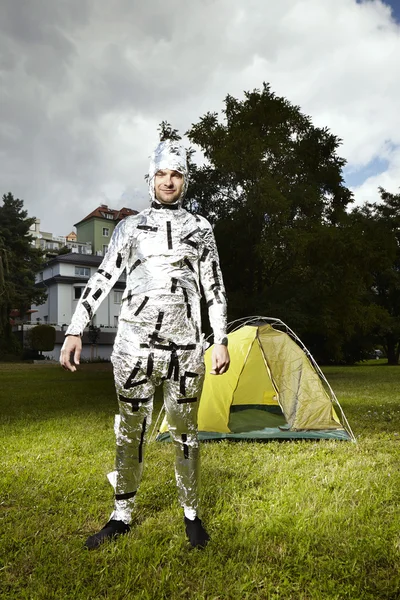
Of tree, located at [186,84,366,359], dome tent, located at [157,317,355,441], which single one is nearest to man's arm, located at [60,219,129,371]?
dome tent, located at [157,317,355,441]

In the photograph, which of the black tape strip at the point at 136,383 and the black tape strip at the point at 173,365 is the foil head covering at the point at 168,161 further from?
the black tape strip at the point at 136,383

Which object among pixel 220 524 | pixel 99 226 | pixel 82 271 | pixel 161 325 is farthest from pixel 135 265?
pixel 99 226

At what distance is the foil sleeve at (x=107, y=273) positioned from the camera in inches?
117

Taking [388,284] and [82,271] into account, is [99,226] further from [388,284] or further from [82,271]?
[388,284]

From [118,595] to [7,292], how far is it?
18.6m

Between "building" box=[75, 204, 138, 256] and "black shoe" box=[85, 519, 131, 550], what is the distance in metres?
Answer: 52.3

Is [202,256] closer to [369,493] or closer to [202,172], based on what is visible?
[369,493]

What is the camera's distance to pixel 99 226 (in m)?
55.8

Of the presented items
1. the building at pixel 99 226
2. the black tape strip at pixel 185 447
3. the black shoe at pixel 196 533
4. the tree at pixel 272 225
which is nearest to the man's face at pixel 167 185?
the black tape strip at pixel 185 447

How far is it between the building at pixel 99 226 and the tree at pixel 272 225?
37.9m

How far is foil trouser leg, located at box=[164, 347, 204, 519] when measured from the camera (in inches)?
111

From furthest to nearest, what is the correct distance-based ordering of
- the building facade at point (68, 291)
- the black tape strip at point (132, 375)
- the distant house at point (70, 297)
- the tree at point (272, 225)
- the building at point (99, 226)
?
the building at point (99, 226)
the building facade at point (68, 291)
the distant house at point (70, 297)
the tree at point (272, 225)
the black tape strip at point (132, 375)

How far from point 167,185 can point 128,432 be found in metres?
1.46

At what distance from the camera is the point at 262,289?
57.1 ft
